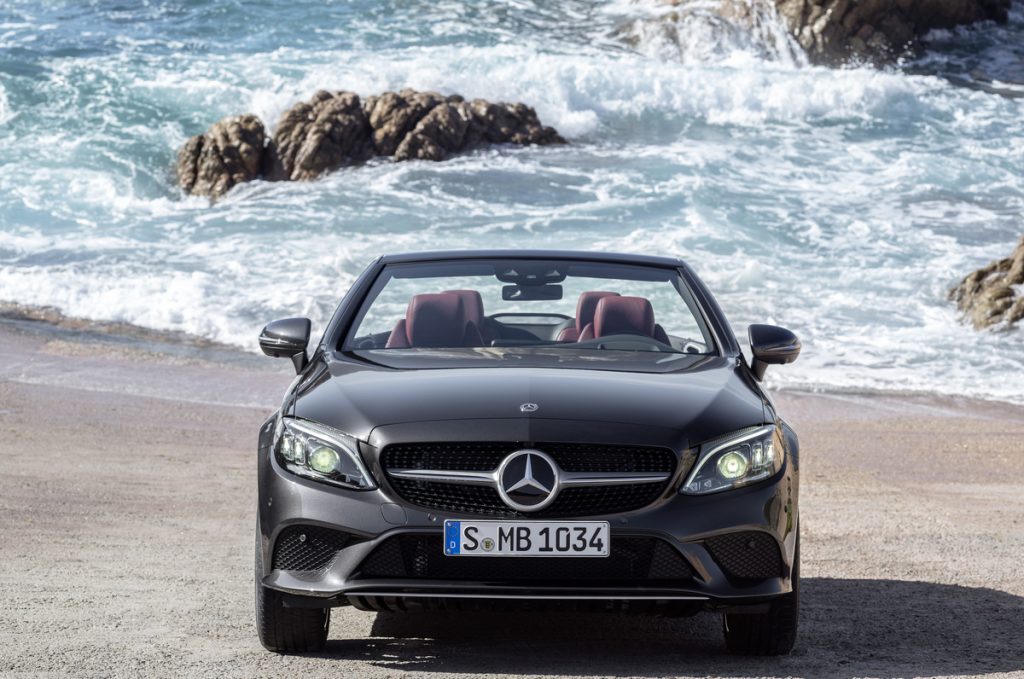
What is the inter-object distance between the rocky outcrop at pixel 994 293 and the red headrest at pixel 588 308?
10813 millimetres

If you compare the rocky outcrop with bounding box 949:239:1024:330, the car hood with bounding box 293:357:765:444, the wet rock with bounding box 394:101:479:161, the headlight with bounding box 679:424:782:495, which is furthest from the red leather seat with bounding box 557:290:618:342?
the wet rock with bounding box 394:101:479:161

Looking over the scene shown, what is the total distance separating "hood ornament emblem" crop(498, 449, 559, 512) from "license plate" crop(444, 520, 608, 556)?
57 mm

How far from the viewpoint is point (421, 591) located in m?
4.46

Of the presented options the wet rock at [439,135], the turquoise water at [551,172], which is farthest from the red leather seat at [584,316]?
the wet rock at [439,135]

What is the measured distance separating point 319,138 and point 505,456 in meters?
20.1

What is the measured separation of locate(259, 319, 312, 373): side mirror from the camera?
5680 mm

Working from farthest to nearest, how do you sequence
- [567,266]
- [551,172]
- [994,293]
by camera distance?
[551,172]
[994,293]
[567,266]

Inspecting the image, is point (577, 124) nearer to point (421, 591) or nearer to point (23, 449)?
point (23, 449)

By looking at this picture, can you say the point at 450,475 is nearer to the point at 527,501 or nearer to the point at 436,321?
the point at 527,501

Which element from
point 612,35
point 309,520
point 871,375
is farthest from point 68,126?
point 309,520

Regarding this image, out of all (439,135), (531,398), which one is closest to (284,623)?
(531,398)

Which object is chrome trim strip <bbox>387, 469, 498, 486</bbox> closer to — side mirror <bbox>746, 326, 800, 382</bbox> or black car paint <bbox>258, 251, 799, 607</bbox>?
black car paint <bbox>258, 251, 799, 607</bbox>

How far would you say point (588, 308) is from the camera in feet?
20.0

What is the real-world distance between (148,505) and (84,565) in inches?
62.3
